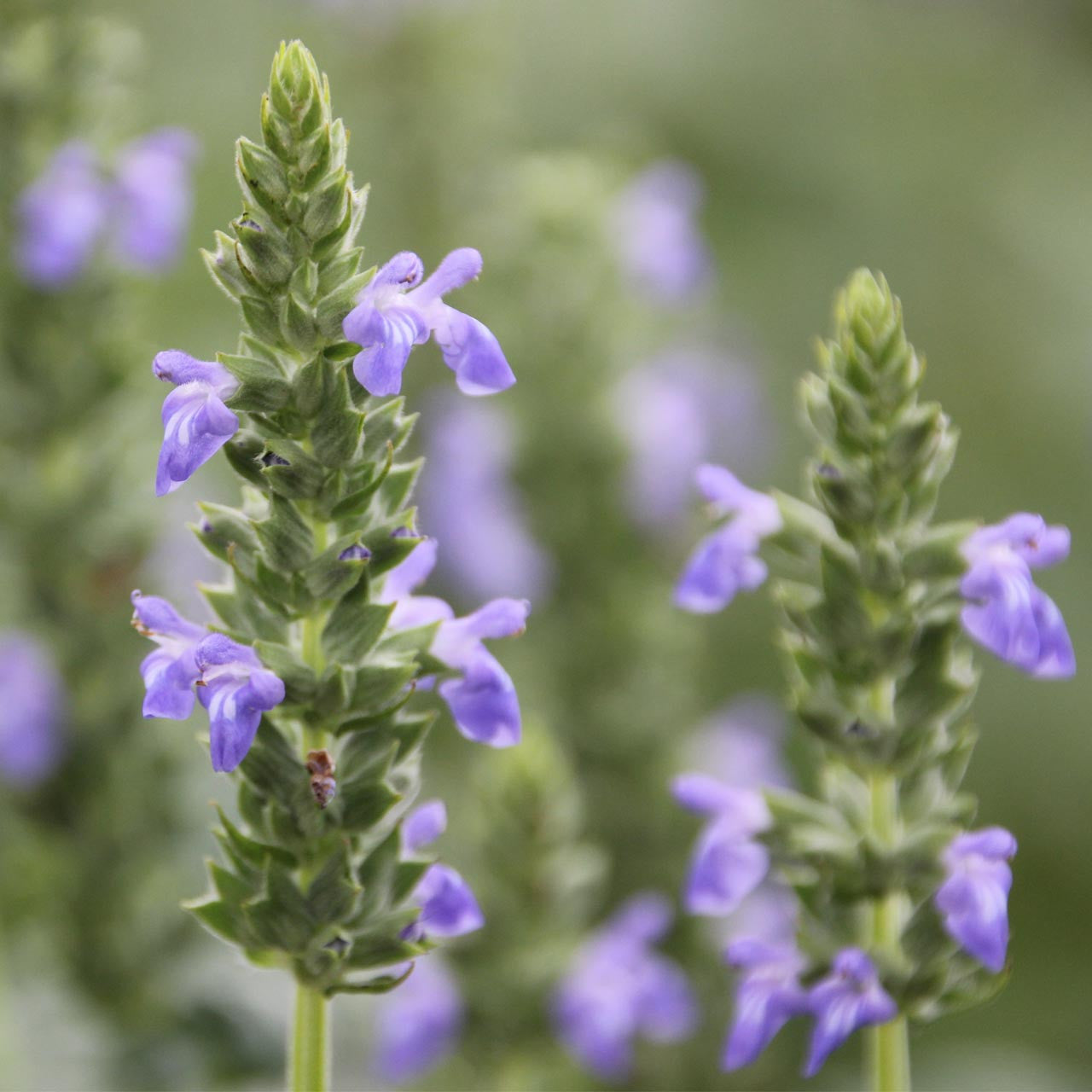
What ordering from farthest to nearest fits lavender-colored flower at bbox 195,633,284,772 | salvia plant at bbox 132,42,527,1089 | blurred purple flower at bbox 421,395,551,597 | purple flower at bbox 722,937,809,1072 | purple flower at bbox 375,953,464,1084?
1. blurred purple flower at bbox 421,395,551,597
2. purple flower at bbox 375,953,464,1084
3. purple flower at bbox 722,937,809,1072
4. salvia plant at bbox 132,42,527,1089
5. lavender-colored flower at bbox 195,633,284,772

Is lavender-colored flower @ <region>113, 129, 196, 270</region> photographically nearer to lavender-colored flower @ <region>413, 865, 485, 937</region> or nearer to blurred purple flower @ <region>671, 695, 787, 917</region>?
Result: blurred purple flower @ <region>671, 695, 787, 917</region>

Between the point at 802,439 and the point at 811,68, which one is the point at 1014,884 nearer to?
the point at 802,439

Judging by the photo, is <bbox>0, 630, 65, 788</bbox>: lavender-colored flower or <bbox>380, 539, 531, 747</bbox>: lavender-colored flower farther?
<bbox>0, 630, 65, 788</bbox>: lavender-colored flower

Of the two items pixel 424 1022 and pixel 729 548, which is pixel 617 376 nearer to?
pixel 424 1022

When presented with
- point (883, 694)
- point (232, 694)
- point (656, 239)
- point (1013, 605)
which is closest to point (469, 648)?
point (232, 694)

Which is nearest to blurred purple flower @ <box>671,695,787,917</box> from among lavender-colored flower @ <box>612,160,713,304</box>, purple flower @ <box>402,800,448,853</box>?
purple flower @ <box>402,800,448,853</box>
